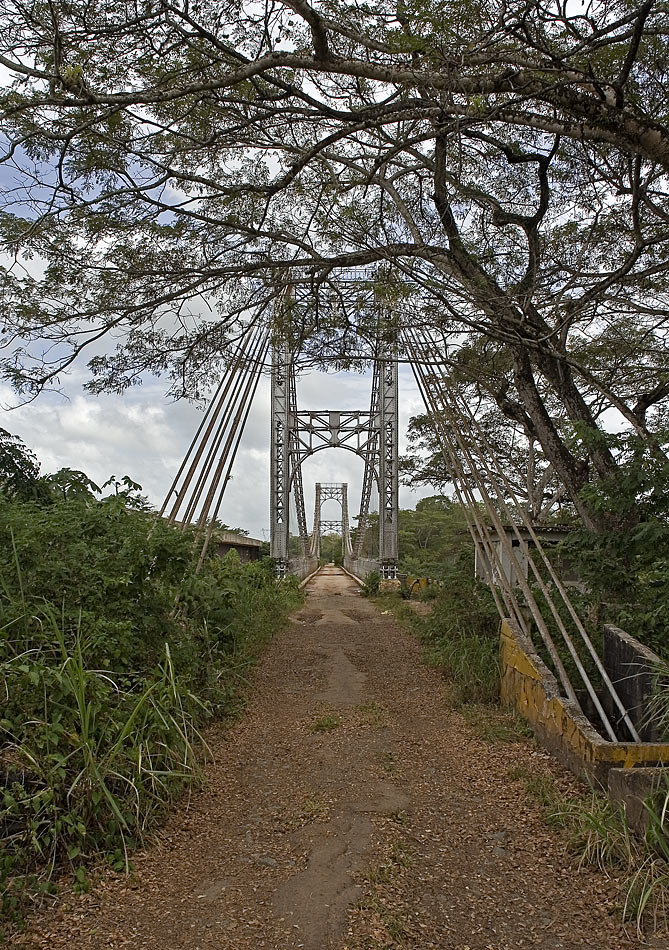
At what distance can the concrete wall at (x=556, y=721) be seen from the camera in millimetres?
2930

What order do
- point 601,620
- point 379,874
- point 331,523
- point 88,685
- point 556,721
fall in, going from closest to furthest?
point 379,874 → point 88,685 → point 556,721 → point 601,620 → point 331,523

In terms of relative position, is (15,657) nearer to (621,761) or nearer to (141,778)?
(141,778)

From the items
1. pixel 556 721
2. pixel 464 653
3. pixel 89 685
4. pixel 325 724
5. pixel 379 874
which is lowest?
pixel 379 874

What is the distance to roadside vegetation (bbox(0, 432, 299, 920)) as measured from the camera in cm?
237

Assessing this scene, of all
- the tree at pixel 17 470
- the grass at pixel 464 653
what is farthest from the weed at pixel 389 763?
the tree at pixel 17 470

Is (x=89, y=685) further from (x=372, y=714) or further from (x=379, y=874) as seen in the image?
(x=372, y=714)

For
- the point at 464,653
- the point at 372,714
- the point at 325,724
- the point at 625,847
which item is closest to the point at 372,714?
the point at 372,714

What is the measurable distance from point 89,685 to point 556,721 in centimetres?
226

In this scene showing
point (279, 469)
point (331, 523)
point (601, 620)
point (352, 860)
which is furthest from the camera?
point (331, 523)

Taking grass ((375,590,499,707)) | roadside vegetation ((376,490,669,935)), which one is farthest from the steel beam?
grass ((375,590,499,707))

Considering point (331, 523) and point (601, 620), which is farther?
point (331, 523)

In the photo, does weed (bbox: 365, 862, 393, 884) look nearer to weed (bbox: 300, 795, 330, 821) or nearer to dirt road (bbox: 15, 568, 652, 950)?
dirt road (bbox: 15, 568, 652, 950)

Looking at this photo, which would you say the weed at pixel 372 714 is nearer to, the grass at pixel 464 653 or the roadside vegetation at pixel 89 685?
the grass at pixel 464 653

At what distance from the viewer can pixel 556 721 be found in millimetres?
3512
